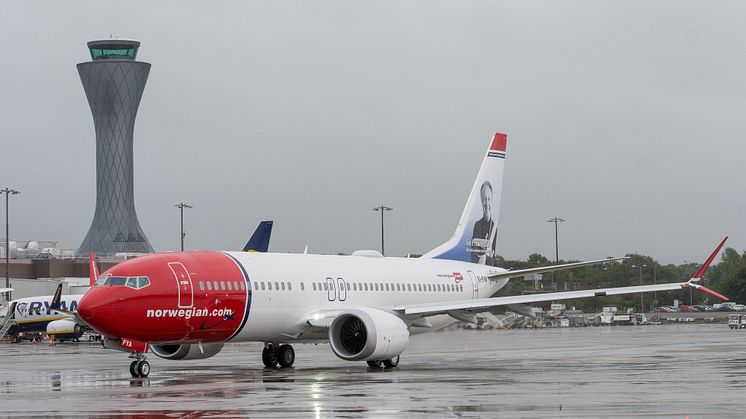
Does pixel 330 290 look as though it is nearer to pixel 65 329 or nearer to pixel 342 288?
pixel 342 288

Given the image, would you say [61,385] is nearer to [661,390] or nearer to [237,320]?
[237,320]

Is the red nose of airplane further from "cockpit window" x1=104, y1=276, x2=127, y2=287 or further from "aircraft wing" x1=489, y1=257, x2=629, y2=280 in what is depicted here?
"aircraft wing" x1=489, y1=257, x2=629, y2=280

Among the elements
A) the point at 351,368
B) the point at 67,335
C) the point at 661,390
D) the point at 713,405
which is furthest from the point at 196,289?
the point at 67,335

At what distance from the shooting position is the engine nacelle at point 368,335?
34.9 meters

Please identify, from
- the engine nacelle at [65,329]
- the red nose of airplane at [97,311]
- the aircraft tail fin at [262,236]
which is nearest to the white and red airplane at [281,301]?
the red nose of airplane at [97,311]

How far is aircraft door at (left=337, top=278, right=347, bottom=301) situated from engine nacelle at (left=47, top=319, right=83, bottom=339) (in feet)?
135

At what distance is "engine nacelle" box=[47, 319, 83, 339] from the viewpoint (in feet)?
248

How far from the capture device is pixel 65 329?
249 ft

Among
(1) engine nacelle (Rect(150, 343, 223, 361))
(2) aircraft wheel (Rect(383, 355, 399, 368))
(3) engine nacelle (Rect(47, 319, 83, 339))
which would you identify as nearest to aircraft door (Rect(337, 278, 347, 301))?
(2) aircraft wheel (Rect(383, 355, 399, 368))

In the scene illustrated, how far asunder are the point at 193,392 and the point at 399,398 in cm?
542

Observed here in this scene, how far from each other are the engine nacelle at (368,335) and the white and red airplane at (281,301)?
0.03 metres

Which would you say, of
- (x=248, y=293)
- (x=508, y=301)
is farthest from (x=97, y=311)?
(x=508, y=301)

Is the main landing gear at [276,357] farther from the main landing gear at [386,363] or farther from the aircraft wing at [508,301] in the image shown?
the aircraft wing at [508,301]

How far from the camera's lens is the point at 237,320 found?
1341 inches
